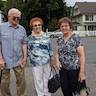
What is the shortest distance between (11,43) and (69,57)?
1.28 metres

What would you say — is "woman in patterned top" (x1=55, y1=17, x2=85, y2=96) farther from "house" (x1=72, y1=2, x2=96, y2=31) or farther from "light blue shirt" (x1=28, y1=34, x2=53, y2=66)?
"house" (x1=72, y1=2, x2=96, y2=31)

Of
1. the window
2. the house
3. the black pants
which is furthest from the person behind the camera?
the window

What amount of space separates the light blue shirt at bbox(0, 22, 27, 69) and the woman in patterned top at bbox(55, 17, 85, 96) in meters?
0.97

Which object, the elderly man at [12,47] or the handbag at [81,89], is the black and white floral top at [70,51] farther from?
the elderly man at [12,47]

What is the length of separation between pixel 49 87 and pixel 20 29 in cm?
117

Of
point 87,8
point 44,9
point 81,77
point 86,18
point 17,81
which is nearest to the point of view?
point 81,77

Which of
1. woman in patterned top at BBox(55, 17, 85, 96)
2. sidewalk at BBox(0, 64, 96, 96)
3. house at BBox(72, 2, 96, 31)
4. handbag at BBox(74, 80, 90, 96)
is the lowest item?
sidewalk at BBox(0, 64, 96, 96)

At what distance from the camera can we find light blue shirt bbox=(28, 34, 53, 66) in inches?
307

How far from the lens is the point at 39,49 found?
783cm

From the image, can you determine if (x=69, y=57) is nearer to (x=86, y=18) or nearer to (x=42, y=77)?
(x=42, y=77)

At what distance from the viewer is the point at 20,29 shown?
7941 millimetres

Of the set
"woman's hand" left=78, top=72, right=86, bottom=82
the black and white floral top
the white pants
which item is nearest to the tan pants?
the white pants

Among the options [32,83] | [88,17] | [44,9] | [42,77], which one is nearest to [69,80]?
[42,77]

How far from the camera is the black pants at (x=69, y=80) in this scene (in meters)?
7.16
